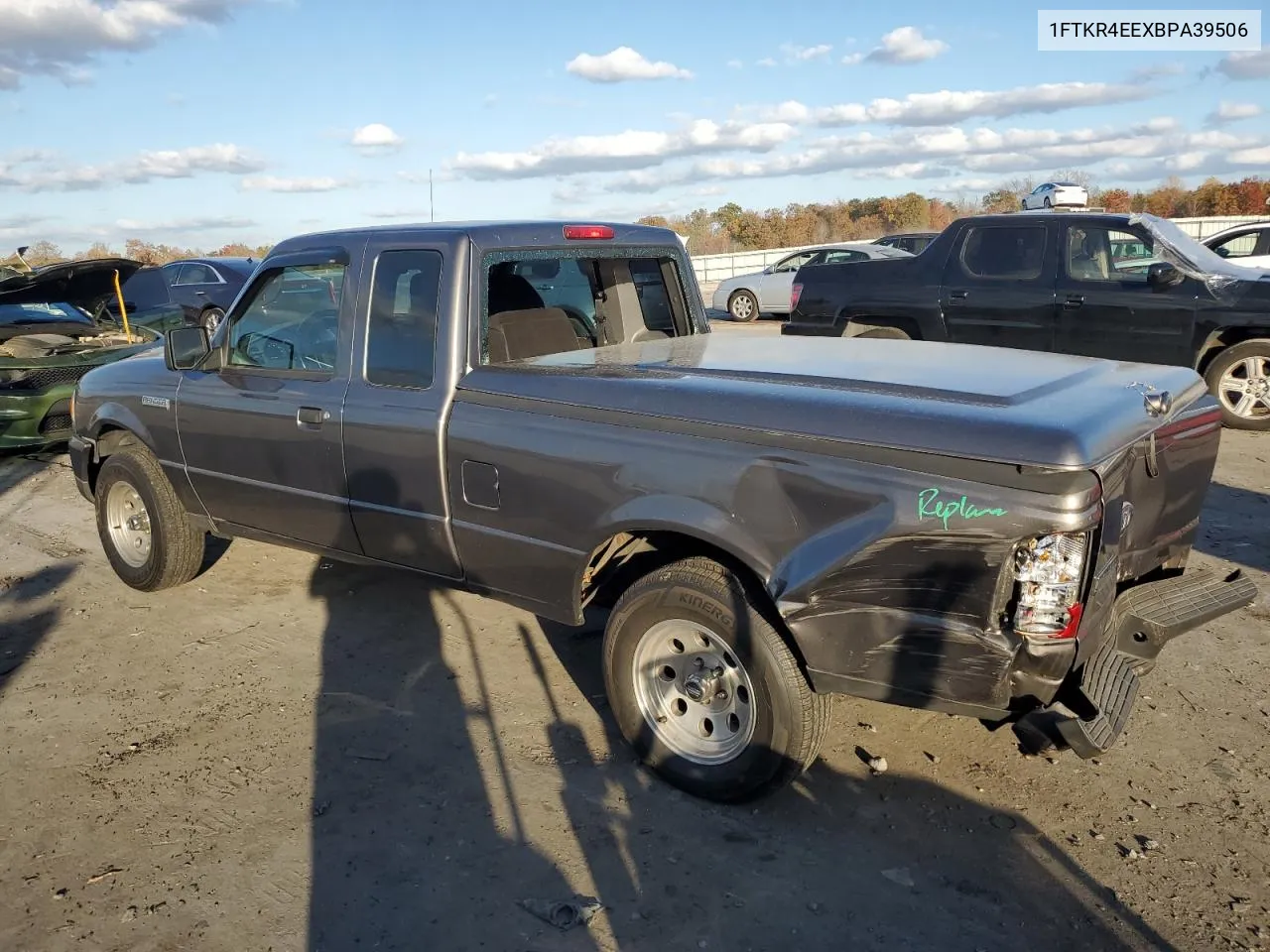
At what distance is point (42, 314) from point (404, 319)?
7.62m

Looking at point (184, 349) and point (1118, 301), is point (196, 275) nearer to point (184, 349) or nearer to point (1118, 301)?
point (184, 349)

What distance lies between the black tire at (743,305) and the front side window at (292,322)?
14518 millimetres

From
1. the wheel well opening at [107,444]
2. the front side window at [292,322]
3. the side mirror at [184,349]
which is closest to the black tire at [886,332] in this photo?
the front side window at [292,322]

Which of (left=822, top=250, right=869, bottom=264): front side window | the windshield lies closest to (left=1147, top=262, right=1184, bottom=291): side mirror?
(left=822, top=250, right=869, bottom=264): front side window

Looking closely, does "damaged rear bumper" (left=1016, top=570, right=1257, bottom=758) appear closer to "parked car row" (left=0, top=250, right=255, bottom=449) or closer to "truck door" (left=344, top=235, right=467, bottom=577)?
"truck door" (left=344, top=235, right=467, bottom=577)

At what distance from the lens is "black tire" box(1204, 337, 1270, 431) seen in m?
7.78

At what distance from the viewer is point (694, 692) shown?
3.26 meters

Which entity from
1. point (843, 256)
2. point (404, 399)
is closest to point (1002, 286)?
point (404, 399)

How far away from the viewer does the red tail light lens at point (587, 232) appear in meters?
4.26

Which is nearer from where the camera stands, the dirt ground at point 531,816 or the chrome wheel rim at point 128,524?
the dirt ground at point 531,816

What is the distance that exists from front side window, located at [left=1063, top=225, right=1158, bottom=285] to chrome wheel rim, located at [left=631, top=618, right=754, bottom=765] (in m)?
6.23

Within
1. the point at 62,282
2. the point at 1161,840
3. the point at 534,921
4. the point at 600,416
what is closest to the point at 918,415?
the point at 600,416

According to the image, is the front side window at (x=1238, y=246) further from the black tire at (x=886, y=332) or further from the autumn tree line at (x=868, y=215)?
the autumn tree line at (x=868, y=215)

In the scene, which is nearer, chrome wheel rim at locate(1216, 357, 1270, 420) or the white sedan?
chrome wheel rim at locate(1216, 357, 1270, 420)
